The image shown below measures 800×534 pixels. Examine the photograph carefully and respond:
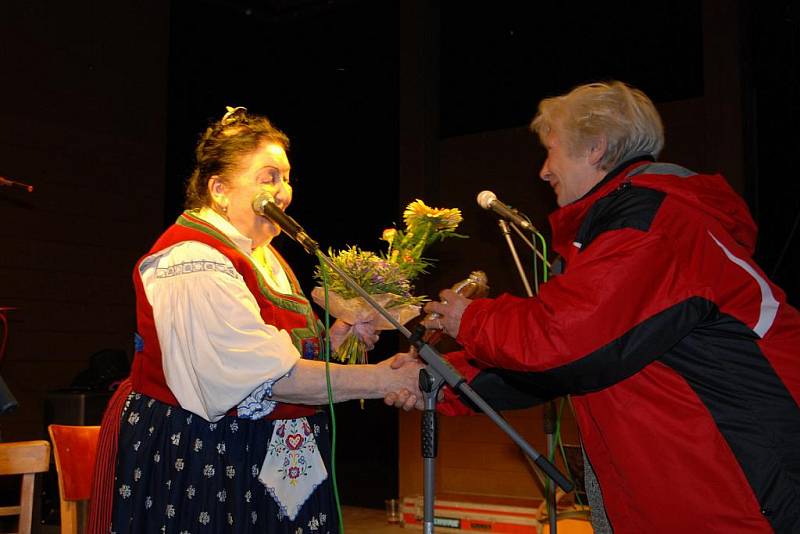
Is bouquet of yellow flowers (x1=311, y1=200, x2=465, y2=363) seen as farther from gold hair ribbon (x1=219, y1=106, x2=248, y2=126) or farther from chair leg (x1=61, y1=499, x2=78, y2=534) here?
chair leg (x1=61, y1=499, x2=78, y2=534)

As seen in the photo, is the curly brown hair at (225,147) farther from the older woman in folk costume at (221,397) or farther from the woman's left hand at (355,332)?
the woman's left hand at (355,332)

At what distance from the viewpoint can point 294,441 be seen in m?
2.00

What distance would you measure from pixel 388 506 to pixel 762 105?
384cm

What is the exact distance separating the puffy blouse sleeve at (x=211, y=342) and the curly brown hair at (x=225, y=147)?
440mm

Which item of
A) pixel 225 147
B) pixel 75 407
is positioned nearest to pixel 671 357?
pixel 225 147

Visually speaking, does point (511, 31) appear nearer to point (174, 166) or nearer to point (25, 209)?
point (174, 166)

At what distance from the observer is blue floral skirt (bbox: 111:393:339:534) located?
5.94 feet

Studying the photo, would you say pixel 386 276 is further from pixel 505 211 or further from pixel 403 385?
pixel 505 211

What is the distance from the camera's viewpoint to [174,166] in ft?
20.9

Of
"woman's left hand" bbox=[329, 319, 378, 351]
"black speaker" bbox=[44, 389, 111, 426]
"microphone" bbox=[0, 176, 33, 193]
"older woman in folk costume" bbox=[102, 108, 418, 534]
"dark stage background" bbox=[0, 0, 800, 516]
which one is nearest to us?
"older woman in folk costume" bbox=[102, 108, 418, 534]

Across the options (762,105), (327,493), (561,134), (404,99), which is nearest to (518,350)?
(561,134)

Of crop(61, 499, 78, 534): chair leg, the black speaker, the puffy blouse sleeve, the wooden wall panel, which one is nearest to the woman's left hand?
the puffy blouse sleeve

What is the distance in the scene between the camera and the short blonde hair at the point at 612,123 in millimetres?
1815

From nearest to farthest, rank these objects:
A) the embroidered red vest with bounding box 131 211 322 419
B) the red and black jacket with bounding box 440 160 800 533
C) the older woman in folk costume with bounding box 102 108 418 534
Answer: the red and black jacket with bounding box 440 160 800 533
the older woman in folk costume with bounding box 102 108 418 534
the embroidered red vest with bounding box 131 211 322 419
